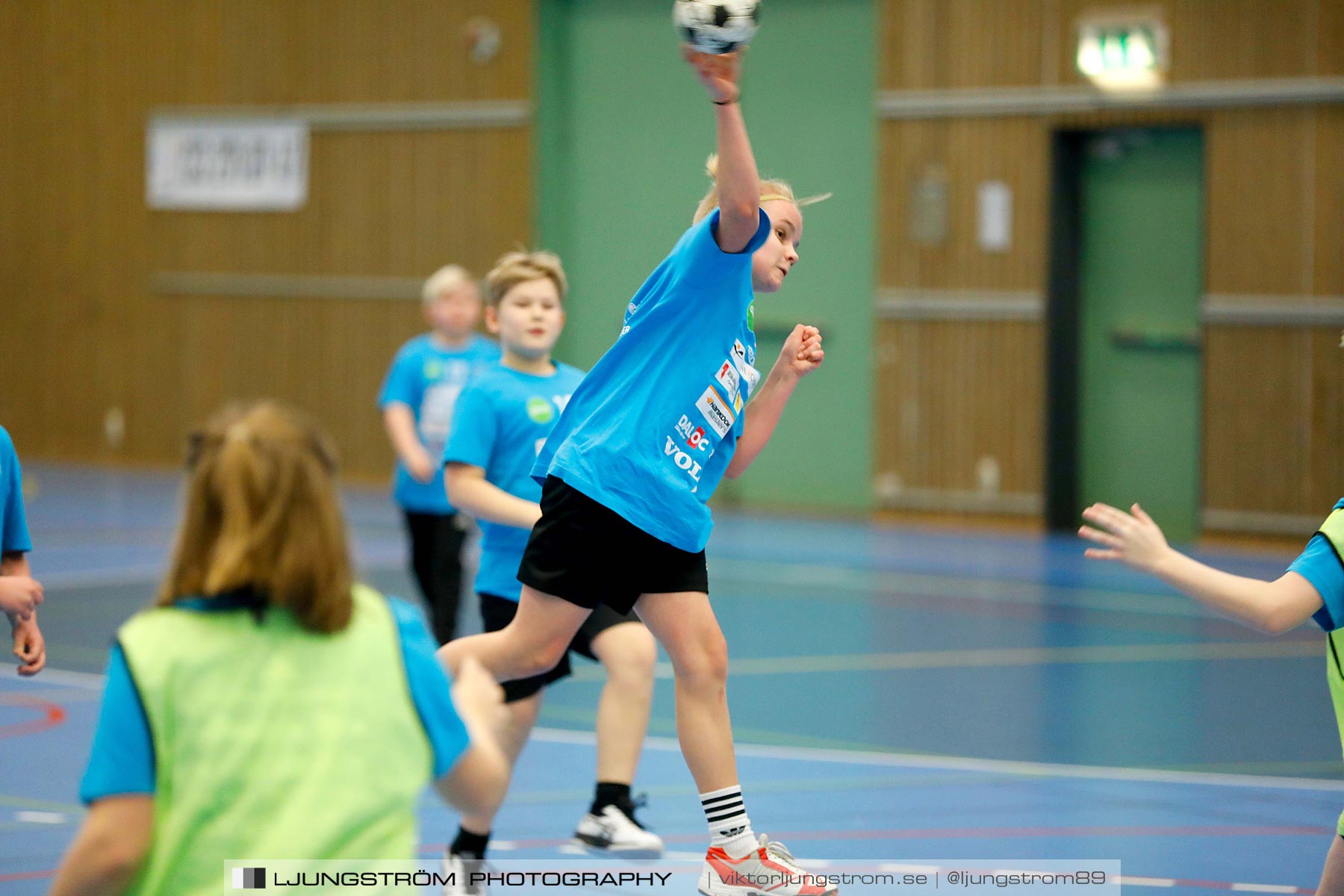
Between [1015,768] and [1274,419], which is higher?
[1274,419]

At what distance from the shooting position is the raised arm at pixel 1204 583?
2.71 meters

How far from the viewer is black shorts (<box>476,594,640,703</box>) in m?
4.32

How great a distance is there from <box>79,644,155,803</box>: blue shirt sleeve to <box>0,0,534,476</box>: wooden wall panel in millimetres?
12743

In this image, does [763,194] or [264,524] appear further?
[763,194]

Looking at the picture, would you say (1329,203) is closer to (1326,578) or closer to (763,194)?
(763,194)

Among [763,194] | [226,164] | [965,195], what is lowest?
[763,194]

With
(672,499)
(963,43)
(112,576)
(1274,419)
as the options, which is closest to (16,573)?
(672,499)

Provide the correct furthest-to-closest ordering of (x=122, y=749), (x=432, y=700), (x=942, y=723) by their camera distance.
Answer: (x=942, y=723) < (x=432, y=700) < (x=122, y=749)

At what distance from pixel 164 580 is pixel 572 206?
512 inches

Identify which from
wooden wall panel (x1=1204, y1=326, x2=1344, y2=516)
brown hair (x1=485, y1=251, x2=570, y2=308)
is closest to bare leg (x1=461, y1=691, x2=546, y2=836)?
brown hair (x1=485, y1=251, x2=570, y2=308)

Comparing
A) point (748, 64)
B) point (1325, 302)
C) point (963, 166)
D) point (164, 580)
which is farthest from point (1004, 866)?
point (748, 64)

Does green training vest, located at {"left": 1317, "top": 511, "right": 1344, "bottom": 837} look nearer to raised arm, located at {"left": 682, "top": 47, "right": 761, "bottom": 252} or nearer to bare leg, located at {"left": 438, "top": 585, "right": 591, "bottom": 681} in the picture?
raised arm, located at {"left": 682, "top": 47, "right": 761, "bottom": 252}

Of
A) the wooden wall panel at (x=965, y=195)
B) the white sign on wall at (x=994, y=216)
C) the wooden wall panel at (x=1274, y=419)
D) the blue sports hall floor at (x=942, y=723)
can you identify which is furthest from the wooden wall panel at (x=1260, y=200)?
the blue sports hall floor at (x=942, y=723)

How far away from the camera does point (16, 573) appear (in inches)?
151
